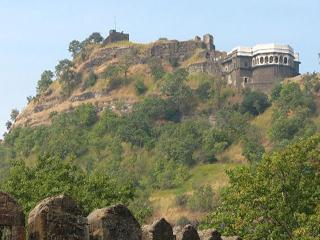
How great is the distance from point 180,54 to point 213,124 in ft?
86.0

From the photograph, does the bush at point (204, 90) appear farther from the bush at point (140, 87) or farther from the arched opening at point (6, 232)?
the arched opening at point (6, 232)

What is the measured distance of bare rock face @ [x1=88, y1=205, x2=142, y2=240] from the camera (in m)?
10.6

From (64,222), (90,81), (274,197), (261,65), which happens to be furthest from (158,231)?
(90,81)

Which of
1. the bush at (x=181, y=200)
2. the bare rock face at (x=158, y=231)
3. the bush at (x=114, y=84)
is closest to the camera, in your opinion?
the bare rock face at (x=158, y=231)

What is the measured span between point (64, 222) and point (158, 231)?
2.22m

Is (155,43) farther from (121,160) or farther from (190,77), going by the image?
(121,160)

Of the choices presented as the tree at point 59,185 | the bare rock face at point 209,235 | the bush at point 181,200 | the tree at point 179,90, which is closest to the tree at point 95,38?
the tree at point 179,90

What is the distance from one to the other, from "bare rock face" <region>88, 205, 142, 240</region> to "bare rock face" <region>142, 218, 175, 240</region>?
0.59 m

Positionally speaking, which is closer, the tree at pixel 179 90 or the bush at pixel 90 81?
the tree at pixel 179 90

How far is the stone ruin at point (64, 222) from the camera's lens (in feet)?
31.7

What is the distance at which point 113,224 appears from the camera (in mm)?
10750

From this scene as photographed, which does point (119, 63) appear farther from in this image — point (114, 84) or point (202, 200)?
point (202, 200)

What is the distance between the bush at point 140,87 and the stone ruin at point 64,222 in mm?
137994

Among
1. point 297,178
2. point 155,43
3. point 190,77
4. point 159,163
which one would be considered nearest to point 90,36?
point 155,43
